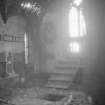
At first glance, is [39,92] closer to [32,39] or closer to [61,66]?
[61,66]

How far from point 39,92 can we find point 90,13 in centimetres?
619

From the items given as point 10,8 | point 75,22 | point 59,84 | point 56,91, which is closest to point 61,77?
point 59,84

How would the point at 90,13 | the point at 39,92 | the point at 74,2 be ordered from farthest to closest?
the point at 74,2 < the point at 39,92 < the point at 90,13

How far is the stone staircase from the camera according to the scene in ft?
24.5

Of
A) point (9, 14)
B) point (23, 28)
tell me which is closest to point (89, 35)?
point (9, 14)

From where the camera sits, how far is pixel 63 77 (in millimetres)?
8172

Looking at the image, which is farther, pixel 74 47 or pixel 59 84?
pixel 74 47

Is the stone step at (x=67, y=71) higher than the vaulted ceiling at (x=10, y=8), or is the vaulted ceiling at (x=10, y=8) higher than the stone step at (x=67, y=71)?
the vaulted ceiling at (x=10, y=8)

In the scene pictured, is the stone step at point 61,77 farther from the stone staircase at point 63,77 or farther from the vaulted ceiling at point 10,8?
the vaulted ceiling at point 10,8

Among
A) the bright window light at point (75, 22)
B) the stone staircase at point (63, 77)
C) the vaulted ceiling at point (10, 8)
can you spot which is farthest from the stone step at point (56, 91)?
the bright window light at point (75, 22)

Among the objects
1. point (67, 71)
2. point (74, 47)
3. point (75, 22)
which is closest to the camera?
point (67, 71)

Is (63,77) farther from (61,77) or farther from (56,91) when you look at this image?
(56,91)

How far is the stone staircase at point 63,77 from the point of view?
7483 millimetres

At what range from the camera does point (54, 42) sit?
10.9 m
